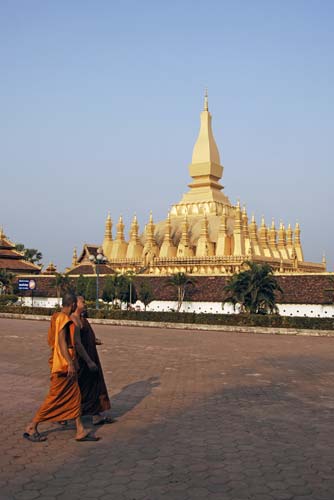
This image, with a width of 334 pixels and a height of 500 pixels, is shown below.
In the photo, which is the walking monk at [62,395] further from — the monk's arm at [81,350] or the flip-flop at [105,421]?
the flip-flop at [105,421]

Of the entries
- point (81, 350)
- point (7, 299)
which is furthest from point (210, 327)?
point (81, 350)

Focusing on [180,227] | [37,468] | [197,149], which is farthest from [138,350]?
[197,149]

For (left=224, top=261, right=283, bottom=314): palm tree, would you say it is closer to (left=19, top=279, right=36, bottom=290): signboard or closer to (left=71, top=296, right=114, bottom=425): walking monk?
(left=19, top=279, right=36, bottom=290): signboard

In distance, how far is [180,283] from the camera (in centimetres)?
3462

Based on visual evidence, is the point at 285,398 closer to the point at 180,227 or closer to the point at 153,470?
the point at 153,470

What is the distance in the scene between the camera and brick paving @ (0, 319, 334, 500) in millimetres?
5035

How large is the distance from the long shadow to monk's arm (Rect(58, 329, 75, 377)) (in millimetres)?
1708

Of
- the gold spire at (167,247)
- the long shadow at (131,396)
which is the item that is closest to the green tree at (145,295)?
the gold spire at (167,247)

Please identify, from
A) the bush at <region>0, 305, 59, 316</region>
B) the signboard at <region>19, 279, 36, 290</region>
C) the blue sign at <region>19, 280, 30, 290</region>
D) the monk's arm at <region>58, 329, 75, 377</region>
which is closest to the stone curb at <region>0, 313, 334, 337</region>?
the bush at <region>0, 305, 59, 316</region>

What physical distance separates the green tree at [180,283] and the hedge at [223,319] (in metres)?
5.67

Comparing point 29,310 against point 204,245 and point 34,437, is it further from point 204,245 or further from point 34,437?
point 34,437

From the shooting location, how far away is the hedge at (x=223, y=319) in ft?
78.0

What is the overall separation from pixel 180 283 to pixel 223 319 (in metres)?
8.71

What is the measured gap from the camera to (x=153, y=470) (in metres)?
5.48
